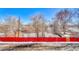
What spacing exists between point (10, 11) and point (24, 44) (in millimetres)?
399

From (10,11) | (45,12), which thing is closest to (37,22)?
(45,12)

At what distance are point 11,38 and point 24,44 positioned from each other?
160 mm

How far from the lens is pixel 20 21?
2721mm
